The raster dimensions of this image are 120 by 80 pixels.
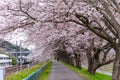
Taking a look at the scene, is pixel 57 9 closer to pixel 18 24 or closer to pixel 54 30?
pixel 18 24

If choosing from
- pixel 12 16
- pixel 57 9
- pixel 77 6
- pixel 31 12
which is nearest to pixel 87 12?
pixel 77 6

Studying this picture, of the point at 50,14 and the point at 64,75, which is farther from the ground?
the point at 50,14

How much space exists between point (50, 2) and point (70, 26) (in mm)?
4858

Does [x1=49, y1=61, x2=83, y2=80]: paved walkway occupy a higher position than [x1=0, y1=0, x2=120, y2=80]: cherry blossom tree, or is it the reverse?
[x1=0, y1=0, x2=120, y2=80]: cherry blossom tree

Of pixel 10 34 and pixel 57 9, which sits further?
pixel 10 34

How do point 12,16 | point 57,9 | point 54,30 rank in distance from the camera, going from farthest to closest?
point 54,30 < point 12,16 < point 57,9

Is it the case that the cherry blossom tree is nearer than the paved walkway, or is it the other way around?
the cherry blossom tree

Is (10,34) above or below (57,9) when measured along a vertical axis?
below

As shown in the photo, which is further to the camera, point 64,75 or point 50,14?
point 64,75

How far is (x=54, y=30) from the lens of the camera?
15.5m

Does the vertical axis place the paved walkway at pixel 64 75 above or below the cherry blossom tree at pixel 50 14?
below

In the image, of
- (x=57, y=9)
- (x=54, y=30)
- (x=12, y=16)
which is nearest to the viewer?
(x=57, y=9)

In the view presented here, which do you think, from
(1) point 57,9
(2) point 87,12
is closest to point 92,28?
(2) point 87,12

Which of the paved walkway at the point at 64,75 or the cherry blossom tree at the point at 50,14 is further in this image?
the paved walkway at the point at 64,75
